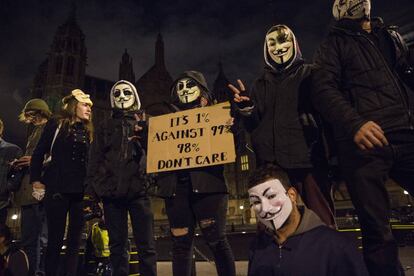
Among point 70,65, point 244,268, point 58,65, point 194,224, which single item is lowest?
point 244,268

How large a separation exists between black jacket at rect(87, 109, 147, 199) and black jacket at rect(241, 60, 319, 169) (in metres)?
1.46

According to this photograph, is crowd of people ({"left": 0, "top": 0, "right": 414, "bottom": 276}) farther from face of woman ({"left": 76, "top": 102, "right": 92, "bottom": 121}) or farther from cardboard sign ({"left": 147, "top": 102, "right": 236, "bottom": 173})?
cardboard sign ({"left": 147, "top": 102, "right": 236, "bottom": 173})

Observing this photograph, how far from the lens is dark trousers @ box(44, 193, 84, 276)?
3420mm

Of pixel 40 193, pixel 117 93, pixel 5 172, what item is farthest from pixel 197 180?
pixel 5 172

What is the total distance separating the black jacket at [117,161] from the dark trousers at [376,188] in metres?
2.23

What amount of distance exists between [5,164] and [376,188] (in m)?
4.59

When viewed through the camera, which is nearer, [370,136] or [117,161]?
[370,136]

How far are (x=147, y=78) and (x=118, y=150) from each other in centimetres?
4946

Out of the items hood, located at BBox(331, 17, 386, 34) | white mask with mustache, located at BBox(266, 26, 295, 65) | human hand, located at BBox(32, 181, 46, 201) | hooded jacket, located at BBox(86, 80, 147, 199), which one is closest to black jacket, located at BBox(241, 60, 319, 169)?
white mask with mustache, located at BBox(266, 26, 295, 65)

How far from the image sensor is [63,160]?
379cm

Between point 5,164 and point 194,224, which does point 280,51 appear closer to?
point 194,224

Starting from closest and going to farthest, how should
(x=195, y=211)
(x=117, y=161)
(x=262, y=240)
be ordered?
(x=262, y=240) < (x=195, y=211) < (x=117, y=161)

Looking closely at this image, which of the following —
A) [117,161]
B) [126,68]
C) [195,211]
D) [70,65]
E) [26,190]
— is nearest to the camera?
[195,211]

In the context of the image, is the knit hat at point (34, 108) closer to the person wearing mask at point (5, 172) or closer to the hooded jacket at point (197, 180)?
the person wearing mask at point (5, 172)
